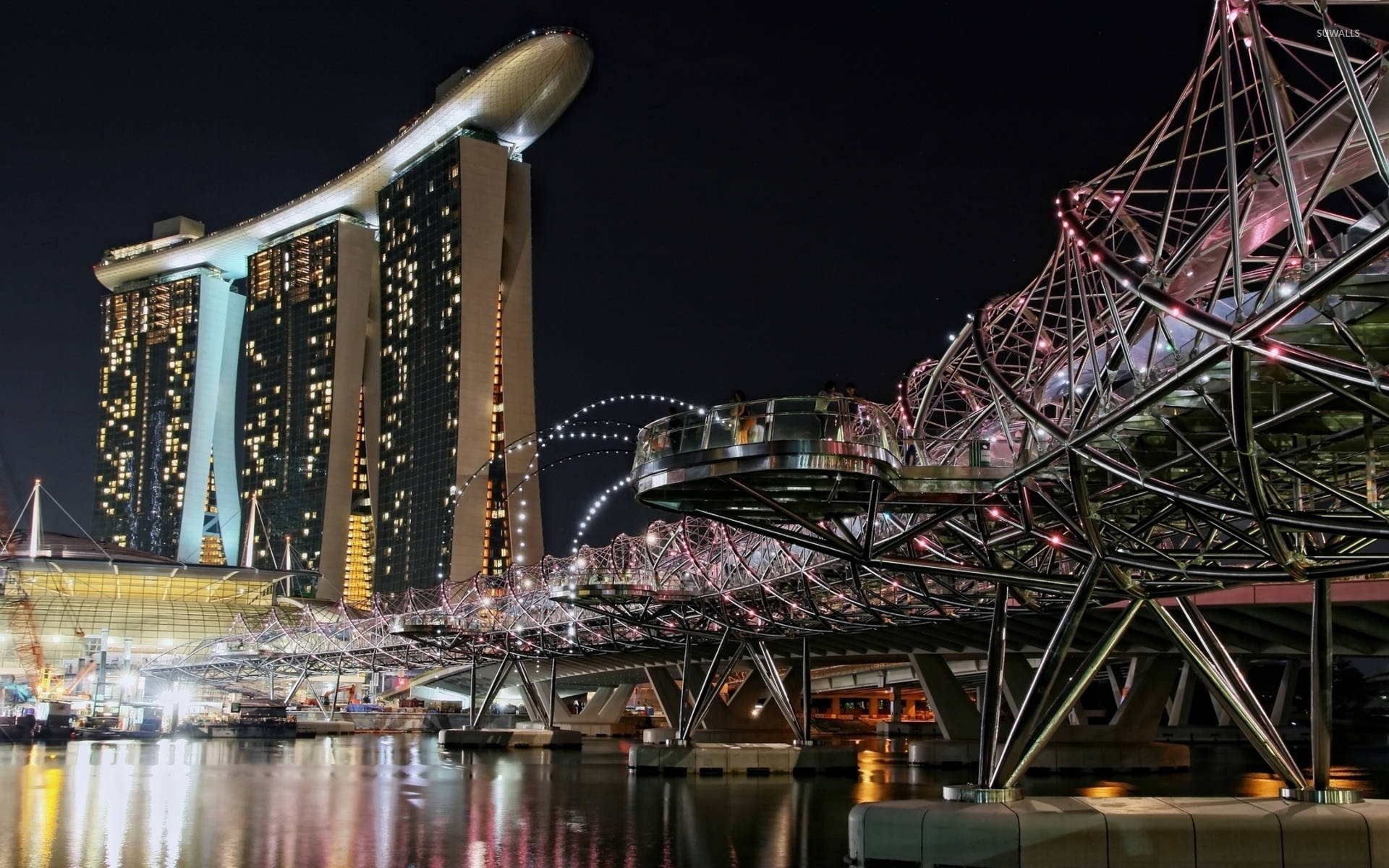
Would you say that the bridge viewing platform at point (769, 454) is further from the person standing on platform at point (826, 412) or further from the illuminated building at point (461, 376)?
the illuminated building at point (461, 376)

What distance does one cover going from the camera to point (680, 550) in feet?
190

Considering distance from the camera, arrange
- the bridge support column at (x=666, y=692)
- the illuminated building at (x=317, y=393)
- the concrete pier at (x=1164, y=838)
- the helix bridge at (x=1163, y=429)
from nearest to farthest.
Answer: the helix bridge at (x=1163, y=429) → the concrete pier at (x=1164, y=838) → the bridge support column at (x=666, y=692) → the illuminated building at (x=317, y=393)

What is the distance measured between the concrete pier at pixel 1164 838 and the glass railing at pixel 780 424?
7.20 metres

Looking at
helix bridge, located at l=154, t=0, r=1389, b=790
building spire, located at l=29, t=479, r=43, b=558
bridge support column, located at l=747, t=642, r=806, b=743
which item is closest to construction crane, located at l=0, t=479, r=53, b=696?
building spire, located at l=29, t=479, r=43, b=558

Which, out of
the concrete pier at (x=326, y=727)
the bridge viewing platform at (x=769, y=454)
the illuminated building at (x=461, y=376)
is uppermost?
the illuminated building at (x=461, y=376)

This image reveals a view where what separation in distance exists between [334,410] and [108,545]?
3363 centimetres

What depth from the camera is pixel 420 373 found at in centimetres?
16750

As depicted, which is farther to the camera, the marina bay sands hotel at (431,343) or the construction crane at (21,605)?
the marina bay sands hotel at (431,343)

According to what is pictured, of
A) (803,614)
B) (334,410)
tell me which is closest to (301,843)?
(803,614)

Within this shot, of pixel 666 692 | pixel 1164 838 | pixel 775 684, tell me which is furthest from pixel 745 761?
pixel 1164 838

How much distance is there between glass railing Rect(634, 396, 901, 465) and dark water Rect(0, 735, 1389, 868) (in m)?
9.42

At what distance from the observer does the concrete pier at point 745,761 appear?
5766 cm

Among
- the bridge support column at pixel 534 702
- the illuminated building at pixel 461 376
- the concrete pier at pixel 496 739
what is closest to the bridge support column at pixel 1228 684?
the concrete pier at pixel 496 739

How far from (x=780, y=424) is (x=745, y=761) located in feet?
126
